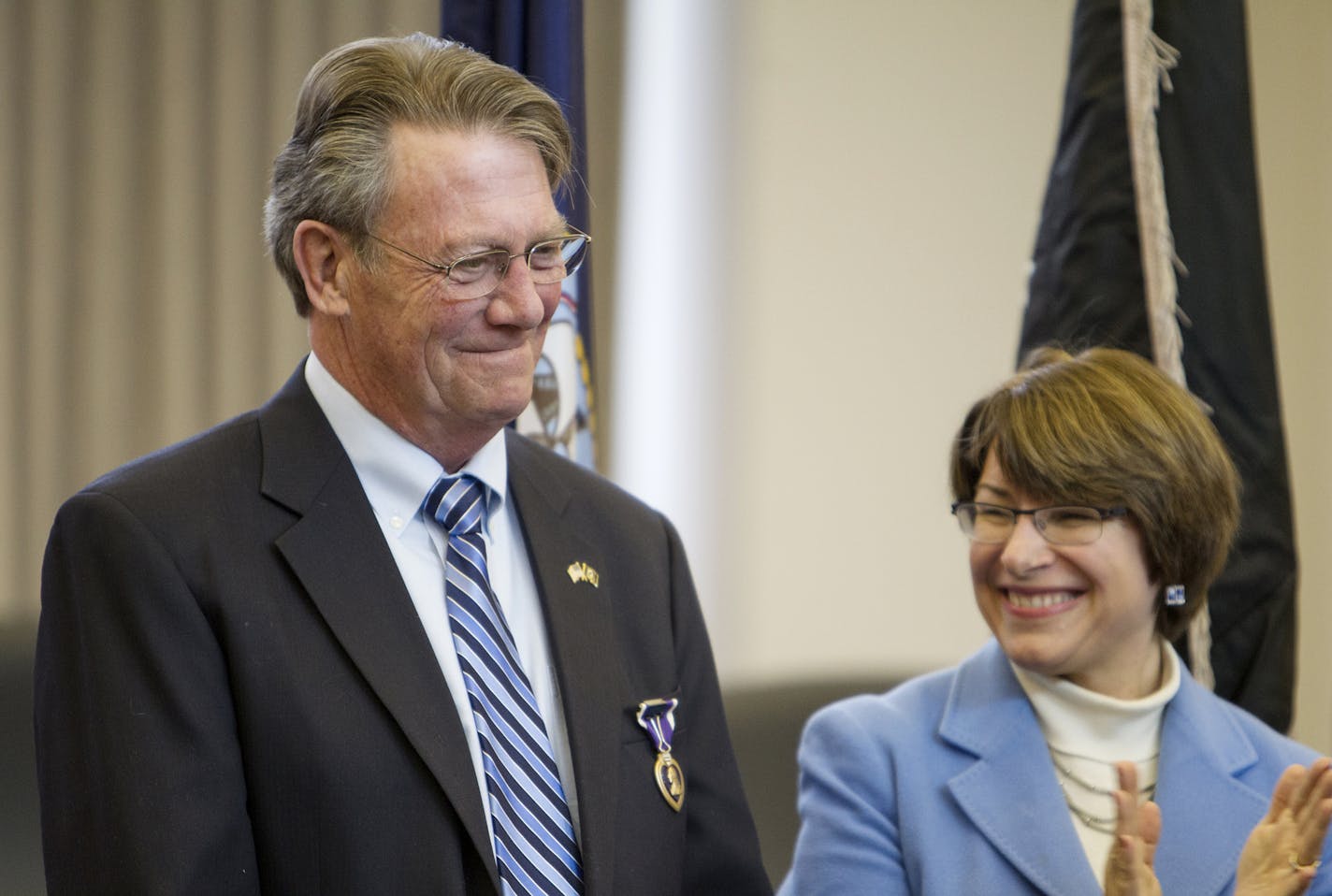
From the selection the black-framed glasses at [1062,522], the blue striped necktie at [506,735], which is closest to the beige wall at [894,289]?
the black-framed glasses at [1062,522]

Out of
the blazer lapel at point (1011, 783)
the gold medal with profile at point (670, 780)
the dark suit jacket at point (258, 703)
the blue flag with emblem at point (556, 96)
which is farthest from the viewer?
the blue flag with emblem at point (556, 96)

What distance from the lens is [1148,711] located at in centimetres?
209

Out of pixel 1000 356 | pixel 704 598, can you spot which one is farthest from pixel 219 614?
pixel 1000 356

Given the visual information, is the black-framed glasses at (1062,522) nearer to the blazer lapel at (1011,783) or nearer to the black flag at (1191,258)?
the blazer lapel at (1011,783)

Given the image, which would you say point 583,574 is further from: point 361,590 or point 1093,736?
point 1093,736

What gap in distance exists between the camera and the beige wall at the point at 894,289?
3.71 meters

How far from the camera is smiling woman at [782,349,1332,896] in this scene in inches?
78.4

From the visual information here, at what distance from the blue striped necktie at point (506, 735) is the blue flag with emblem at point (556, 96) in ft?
2.99

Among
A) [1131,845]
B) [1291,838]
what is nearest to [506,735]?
[1131,845]

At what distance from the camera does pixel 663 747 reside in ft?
5.64

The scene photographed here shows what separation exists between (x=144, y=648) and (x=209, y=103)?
76.1 inches

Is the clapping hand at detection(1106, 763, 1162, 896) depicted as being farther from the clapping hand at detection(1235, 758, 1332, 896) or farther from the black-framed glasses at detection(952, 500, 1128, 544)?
the black-framed glasses at detection(952, 500, 1128, 544)

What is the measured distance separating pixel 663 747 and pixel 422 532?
39 centimetres

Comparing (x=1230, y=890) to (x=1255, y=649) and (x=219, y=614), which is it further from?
(x=219, y=614)
